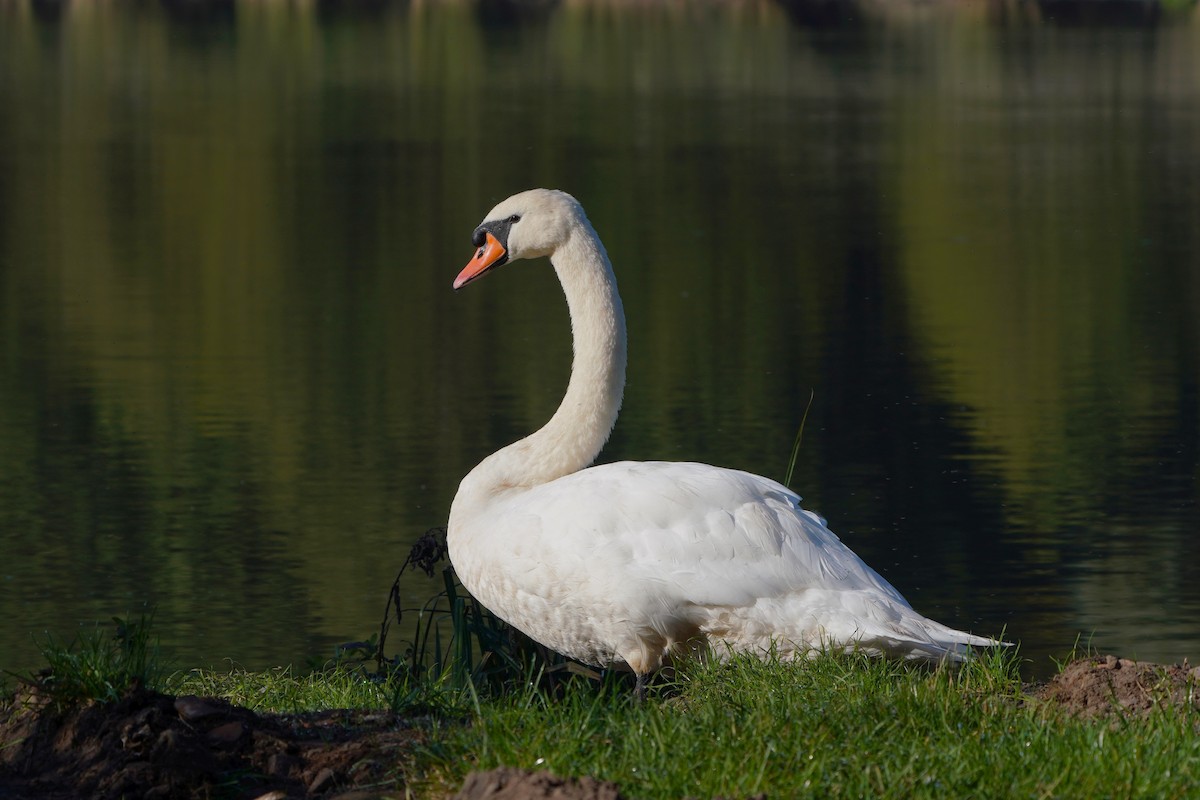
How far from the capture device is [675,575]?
6281 mm

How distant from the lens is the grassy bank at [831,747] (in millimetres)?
4383

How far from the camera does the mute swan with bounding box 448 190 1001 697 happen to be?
6.27 meters

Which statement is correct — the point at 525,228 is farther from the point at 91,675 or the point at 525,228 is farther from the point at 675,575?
the point at 91,675

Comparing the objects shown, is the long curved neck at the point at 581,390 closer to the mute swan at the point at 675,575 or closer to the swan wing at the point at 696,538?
the mute swan at the point at 675,575

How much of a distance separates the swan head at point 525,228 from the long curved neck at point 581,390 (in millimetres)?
52

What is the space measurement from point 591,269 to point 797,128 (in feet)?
104

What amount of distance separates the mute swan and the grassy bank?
3.12 feet

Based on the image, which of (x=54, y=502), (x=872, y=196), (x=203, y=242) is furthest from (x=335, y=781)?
(x=872, y=196)

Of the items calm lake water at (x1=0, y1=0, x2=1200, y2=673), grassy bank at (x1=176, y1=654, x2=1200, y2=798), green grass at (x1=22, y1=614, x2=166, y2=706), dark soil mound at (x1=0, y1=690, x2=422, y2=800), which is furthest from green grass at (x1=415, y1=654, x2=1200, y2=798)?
calm lake water at (x1=0, y1=0, x2=1200, y2=673)

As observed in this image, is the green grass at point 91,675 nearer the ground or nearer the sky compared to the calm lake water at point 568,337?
nearer the sky

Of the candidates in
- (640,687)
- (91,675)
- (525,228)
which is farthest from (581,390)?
(91,675)

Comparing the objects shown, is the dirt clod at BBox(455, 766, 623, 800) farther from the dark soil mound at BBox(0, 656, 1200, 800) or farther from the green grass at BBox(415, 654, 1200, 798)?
the dark soil mound at BBox(0, 656, 1200, 800)

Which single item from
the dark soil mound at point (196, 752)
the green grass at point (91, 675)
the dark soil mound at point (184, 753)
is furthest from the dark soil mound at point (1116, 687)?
the green grass at point (91, 675)

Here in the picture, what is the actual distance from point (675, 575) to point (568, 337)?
37.1ft
